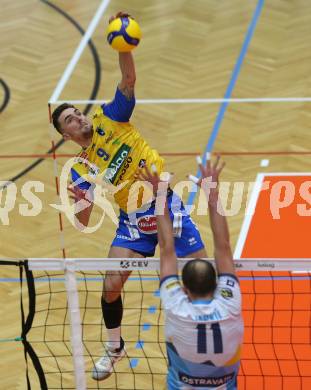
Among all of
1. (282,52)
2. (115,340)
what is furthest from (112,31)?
(282,52)

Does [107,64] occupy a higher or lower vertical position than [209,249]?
higher

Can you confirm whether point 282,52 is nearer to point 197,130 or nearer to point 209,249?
point 197,130

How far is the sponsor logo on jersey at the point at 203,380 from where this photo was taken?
627 centimetres

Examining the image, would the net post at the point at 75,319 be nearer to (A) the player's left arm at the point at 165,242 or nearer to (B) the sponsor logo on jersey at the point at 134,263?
(B) the sponsor logo on jersey at the point at 134,263

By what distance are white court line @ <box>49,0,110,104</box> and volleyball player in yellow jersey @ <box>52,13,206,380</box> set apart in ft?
16.7

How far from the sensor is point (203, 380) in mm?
6270

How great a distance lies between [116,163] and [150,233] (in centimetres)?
73

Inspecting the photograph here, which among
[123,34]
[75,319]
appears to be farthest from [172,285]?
[123,34]

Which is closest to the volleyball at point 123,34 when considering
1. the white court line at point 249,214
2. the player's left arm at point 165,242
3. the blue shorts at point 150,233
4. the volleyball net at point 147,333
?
the blue shorts at point 150,233

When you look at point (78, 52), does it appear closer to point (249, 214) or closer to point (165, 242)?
point (249, 214)

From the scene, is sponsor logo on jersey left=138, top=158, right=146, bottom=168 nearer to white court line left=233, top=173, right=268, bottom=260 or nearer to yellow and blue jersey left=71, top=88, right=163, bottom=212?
yellow and blue jersey left=71, top=88, right=163, bottom=212

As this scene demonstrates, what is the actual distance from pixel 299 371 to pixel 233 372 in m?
2.42

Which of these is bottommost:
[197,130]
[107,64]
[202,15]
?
[197,130]

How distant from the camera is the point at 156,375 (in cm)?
865
